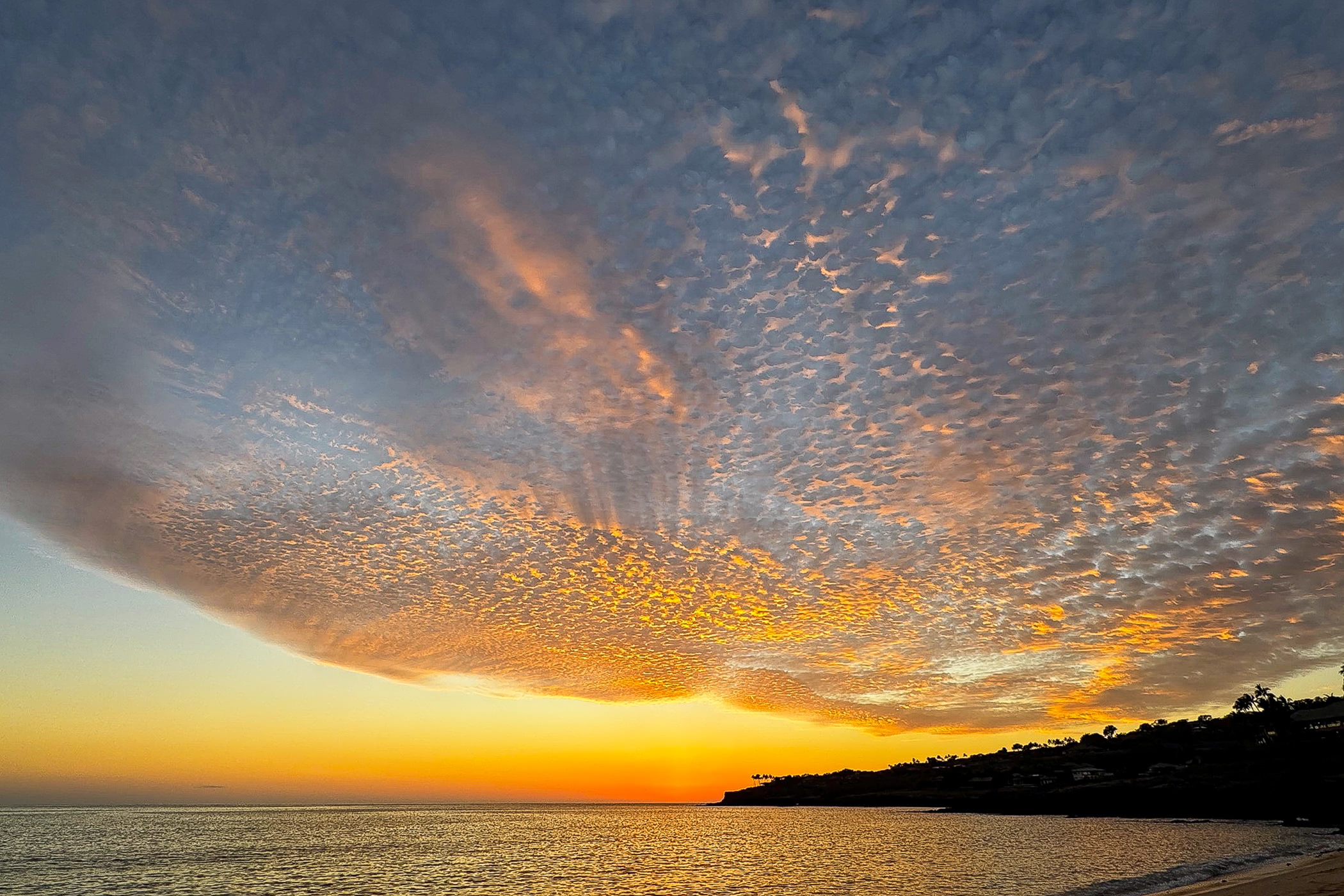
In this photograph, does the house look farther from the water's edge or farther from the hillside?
the water's edge

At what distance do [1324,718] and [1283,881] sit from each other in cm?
14940

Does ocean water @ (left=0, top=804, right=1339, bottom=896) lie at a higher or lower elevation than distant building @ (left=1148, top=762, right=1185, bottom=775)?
lower

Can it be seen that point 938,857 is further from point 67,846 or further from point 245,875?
point 67,846

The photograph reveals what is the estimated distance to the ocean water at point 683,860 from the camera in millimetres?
54438

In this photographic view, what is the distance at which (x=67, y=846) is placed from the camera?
106 meters

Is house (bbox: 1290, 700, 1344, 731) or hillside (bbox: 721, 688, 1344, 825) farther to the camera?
house (bbox: 1290, 700, 1344, 731)

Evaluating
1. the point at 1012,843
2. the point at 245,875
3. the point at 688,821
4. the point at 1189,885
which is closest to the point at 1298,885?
the point at 1189,885

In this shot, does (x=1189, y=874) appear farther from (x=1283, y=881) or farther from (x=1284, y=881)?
(x=1284, y=881)

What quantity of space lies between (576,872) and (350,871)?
2265 cm

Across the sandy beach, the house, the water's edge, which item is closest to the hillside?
the house

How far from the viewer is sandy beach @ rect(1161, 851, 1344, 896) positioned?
3341 centimetres

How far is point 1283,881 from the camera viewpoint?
123 feet

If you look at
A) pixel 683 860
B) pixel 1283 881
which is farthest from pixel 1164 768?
pixel 1283 881

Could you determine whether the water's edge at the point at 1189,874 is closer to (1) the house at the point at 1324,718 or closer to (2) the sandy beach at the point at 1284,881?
(2) the sandy beach at the point at 1284,881
